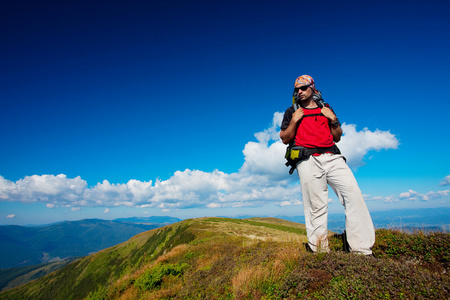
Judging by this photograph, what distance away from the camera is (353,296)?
270 centimetres

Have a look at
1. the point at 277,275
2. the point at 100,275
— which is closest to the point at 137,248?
the point at 100,275

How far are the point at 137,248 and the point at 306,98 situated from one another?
231ft

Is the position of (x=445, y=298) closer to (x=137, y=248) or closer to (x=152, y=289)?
(x=152, y=289)

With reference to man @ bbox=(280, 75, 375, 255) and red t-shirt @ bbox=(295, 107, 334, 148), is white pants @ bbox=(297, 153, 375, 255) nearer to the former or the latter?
man @ bbox=(280, 75, 375, 255)

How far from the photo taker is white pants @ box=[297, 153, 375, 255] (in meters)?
3.81

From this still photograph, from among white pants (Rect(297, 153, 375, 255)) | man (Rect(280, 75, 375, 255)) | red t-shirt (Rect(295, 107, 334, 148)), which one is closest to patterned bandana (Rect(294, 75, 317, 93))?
man (Rect(280, 75, 375, 255))

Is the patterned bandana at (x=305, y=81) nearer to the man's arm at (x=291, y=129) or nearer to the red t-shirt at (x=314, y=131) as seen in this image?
the red t-shirt at (x=314, y=131)

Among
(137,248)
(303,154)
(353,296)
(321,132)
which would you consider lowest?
(137,248)

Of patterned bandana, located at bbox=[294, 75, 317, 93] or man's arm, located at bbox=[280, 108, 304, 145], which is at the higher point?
patterned bandana, located at bbox=[294, 75, 317, 93]

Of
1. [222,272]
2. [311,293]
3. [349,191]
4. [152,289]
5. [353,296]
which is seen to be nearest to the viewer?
[353,296]

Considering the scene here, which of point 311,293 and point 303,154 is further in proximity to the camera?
point 303,154

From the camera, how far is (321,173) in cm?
423

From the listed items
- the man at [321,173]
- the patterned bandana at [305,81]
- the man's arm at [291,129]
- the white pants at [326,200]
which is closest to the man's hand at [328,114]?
the man at [321,173]

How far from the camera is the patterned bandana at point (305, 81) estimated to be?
4.68 meters
